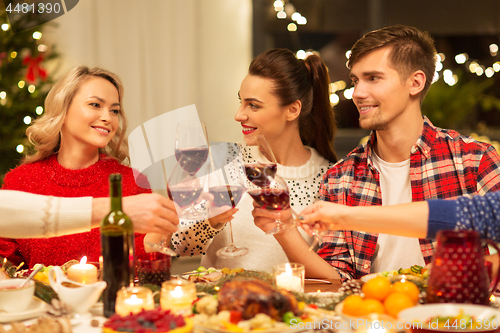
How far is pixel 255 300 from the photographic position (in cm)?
99

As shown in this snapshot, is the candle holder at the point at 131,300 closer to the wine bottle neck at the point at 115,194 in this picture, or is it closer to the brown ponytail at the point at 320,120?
the wine bottle neck at the point at 115,194

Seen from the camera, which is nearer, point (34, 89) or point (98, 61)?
point (34, 89)

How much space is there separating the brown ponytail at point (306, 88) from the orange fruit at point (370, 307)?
1551mm

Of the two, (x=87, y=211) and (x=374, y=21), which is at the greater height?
(x=374, y=21)

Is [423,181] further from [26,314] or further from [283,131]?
[26,314]

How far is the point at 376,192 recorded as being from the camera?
7.00ft

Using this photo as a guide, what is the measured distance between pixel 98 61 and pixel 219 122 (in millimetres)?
1163

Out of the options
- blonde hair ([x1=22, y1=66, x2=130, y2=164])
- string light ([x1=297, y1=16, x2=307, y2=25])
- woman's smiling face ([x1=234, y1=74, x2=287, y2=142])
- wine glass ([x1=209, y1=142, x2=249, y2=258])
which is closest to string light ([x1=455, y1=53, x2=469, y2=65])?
string light ([x1=297, y1=16, x2=307, y2=25])

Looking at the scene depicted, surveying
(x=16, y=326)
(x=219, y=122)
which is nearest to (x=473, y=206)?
(x=16, y=326)

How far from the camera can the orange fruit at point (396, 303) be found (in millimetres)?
972

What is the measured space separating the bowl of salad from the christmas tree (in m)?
3.27

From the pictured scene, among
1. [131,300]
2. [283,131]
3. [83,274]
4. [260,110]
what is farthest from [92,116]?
→ [131,300]

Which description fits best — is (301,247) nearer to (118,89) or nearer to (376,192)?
(376,192)

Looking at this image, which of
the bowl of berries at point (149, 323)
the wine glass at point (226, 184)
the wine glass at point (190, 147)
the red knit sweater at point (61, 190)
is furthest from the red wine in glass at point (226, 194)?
the red knit sweater at point (61, 190)
